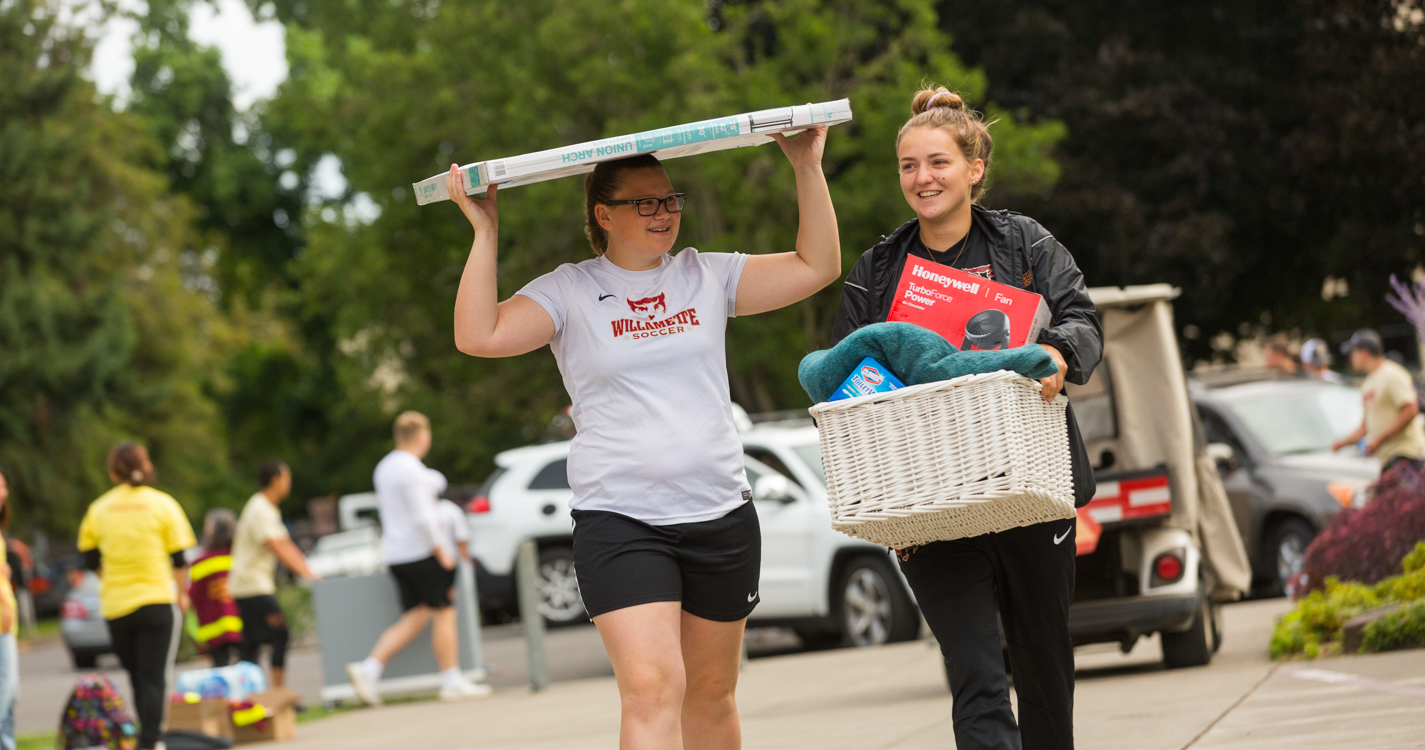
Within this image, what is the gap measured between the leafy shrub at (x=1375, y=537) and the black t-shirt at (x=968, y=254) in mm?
5637

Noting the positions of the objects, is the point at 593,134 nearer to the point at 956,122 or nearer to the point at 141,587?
the point at 141,587

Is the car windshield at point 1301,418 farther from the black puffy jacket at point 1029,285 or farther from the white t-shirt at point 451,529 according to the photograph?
the black puffy jacket at point 1029,285

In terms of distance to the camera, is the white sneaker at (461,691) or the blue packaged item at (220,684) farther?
the white sneaker at (461,691)

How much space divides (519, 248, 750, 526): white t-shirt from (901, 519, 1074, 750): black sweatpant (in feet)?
1.89

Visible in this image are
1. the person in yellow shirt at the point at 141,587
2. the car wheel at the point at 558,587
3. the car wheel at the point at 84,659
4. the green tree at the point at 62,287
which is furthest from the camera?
the green tree at the point at 62,287

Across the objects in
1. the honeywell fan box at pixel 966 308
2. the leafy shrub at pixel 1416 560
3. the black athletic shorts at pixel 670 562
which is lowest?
the leafy shrub at pixel 1416 560

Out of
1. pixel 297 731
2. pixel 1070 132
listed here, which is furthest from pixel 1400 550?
pixel 1070 132

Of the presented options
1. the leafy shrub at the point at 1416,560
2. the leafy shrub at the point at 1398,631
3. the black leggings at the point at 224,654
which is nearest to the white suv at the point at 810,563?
the black leggings at the point at 224,654

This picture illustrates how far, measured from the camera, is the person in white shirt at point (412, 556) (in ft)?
37.9

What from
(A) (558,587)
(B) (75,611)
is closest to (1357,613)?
(A) (558,587)

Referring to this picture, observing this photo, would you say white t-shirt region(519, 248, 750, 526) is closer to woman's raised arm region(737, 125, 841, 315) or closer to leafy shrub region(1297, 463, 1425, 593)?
woman's raised arm region(737, 125, 841, 315)

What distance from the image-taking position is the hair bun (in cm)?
416

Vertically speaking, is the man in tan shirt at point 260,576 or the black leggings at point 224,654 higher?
the man in tan shirt at point 260,576

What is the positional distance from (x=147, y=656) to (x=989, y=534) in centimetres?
661
